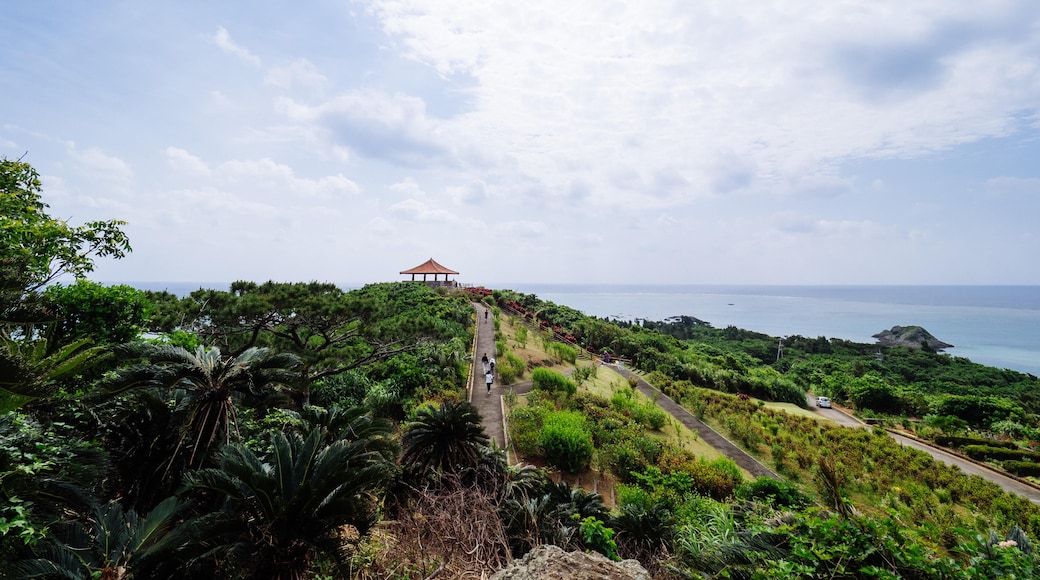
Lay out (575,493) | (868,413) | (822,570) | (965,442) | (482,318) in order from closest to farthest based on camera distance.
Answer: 1. (822,570)
2. (575,493)
3. (965,442)
4. (868,413)
5. (482,318)

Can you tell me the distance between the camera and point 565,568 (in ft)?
13.5

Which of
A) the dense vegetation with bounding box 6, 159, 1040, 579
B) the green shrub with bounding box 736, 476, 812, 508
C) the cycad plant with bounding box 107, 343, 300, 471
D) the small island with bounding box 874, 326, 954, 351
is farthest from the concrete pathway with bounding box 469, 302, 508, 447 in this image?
the small island with bounding box 874, 326, 954, 351

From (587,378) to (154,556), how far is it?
1851 centimetres

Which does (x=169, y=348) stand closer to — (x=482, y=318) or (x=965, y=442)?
(x=482, y=318)

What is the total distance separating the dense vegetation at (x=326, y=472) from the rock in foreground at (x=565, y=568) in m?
1.09

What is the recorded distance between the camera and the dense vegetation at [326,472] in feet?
13.7

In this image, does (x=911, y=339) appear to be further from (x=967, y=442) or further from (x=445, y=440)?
(x=445, y=440)

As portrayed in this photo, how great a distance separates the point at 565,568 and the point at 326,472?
3.09 metres

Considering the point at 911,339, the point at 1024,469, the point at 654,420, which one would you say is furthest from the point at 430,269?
the point at 911,339

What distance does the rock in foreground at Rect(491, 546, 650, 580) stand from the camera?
4.00 metres

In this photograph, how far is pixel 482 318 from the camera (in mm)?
30500

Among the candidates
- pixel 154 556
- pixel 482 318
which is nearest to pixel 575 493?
pixel 154 556

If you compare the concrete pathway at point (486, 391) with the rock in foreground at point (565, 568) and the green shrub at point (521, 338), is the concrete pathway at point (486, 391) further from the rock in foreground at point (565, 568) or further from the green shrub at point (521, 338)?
the rock in foreground at point (565, 568)

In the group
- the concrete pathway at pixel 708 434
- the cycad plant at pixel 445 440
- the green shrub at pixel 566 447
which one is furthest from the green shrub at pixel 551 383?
the cycad plant at pixel 445 440
